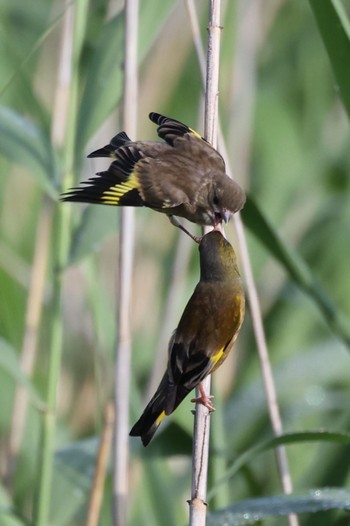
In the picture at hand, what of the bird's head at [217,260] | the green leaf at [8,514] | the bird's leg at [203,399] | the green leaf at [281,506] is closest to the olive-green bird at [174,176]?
the bird's head at [217,260]

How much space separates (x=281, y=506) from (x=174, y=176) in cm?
77

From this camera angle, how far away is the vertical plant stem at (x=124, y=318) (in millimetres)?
2312

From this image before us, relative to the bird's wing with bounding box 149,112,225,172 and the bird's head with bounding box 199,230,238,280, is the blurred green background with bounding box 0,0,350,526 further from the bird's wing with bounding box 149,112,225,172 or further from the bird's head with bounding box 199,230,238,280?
the bird's head with bounding box 199,230,238,280

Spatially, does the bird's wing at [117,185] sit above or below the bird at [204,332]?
above

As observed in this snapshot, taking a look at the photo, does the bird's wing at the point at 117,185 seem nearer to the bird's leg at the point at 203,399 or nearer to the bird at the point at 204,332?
the bird at the point at 204,332

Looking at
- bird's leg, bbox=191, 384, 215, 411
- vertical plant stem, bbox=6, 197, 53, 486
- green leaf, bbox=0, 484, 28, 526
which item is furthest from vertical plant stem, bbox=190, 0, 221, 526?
vertical plant stem, bbox=6, 197, 53, 486

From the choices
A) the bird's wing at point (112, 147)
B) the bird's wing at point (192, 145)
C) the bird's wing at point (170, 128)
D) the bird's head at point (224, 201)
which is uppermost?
the bird's wing at point (170, 128)

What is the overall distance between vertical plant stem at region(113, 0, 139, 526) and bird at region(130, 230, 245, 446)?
0.41m

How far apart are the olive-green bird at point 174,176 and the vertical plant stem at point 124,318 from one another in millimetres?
101

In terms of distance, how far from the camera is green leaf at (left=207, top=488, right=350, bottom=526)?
6.52ft

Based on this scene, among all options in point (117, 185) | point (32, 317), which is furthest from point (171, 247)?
point (117, 185)

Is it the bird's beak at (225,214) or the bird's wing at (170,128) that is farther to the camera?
the bird's wing at (170,128)

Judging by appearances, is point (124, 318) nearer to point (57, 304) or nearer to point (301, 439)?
point (57, 304)

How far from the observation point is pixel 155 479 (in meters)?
2.68
